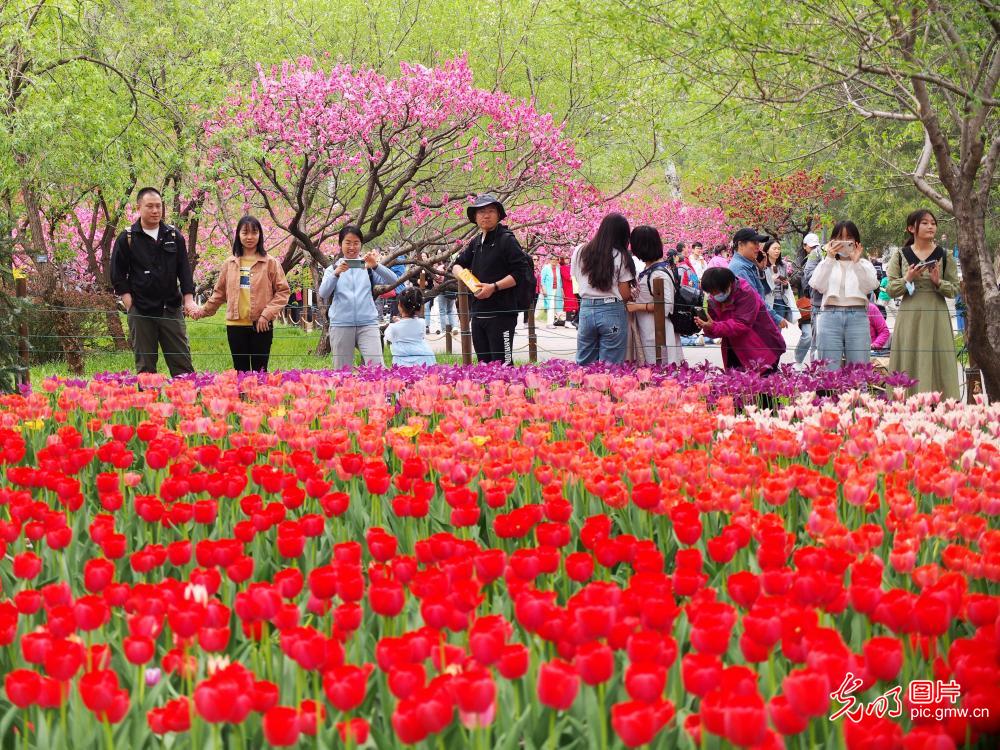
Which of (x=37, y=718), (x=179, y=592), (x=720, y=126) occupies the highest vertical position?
(x=720, y=126)

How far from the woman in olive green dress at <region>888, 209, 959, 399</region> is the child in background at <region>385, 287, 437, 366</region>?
4165 millimetres

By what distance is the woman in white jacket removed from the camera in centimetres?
923

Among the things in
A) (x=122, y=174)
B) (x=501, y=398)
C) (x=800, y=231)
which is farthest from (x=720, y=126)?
(x=800, y=231)

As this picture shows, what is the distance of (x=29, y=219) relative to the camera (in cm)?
1666

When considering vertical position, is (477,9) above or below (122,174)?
above

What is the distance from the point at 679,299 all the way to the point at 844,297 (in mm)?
1351

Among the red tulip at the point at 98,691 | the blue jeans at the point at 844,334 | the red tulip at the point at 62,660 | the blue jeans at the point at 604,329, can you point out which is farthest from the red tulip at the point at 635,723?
the blue jeans at the point at 844,334

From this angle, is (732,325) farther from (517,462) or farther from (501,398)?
(517,462)

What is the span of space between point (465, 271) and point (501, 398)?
155 inches

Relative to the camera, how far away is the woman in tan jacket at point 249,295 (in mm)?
9484

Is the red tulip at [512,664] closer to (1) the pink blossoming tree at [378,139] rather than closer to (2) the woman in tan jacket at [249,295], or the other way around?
(2) the woman in tan jacket at [249,295]

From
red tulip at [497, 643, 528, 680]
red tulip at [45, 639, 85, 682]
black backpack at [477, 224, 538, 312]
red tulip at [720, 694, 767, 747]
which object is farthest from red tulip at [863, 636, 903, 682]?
black backpack at [477, 224, 538, 312]

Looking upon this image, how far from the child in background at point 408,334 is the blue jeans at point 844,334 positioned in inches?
140

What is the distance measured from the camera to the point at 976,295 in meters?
9.15
